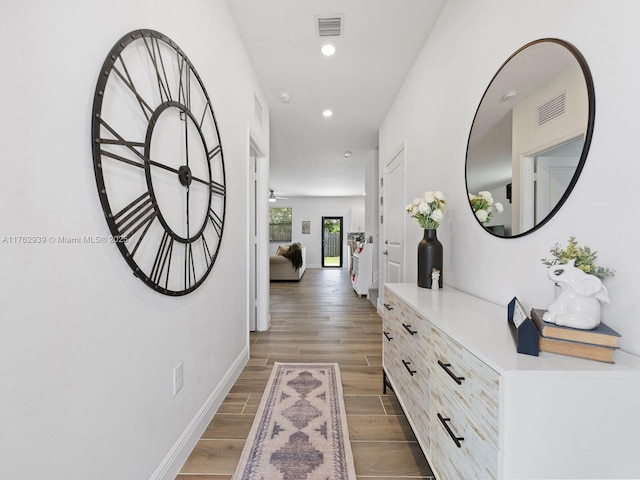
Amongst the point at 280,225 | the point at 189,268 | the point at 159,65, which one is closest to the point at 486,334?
the point at 189,268

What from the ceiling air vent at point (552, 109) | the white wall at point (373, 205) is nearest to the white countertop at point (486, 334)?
the ceiling air vent at point (552, 109)

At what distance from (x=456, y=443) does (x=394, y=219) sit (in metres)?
2.68

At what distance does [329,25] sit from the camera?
227 centimetres

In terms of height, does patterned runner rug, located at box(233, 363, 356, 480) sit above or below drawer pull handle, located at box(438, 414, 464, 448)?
below

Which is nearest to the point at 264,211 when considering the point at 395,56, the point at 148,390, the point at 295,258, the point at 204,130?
the point at 204,130

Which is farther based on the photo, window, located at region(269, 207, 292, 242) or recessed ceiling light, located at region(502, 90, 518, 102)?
window, located at region(269, 207, 292, 242)

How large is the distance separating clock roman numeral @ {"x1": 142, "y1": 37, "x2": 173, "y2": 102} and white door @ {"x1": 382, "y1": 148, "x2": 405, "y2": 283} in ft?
7.79

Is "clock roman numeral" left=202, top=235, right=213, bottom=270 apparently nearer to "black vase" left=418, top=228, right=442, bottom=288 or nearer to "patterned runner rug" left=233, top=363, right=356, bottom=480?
"patterned runner rug" left=233, top=363, right=356, bottom=480

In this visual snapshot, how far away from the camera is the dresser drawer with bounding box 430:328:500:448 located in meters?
0.80

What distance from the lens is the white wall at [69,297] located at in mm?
693

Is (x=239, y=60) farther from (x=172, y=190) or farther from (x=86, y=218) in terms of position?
(x=86, y=218)

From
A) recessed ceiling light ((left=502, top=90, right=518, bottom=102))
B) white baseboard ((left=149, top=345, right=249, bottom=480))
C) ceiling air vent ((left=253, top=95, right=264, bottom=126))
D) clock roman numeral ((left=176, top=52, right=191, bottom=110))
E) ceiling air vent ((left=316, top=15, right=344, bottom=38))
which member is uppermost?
ceiling air vent ((left=316, top=15, right=344, bottom=38))

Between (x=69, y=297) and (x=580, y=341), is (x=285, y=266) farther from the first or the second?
(x=580, y=341)

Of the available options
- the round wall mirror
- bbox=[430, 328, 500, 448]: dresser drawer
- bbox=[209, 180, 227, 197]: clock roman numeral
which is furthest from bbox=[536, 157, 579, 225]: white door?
bbox=[209, 180, 227, 197]: clock roman numeral
